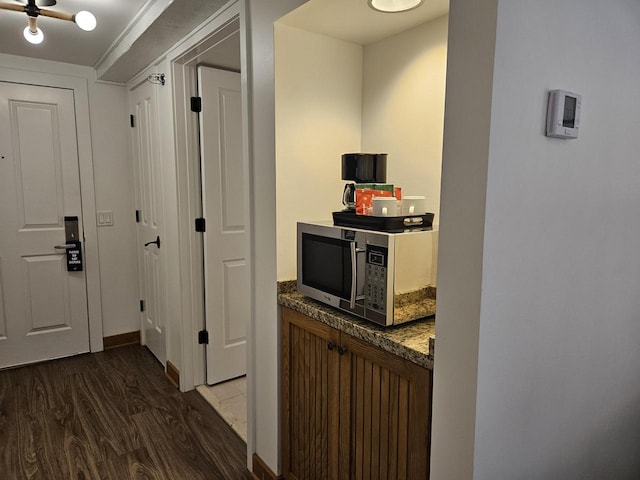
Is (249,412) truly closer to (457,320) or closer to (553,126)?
(457,320)

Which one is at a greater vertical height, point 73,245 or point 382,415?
point 73,245

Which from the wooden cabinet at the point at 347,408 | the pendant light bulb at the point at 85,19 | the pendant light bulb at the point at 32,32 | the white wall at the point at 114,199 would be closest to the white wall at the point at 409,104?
the wooden cabinet at the point at 347,408

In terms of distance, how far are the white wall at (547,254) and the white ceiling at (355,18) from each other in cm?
56

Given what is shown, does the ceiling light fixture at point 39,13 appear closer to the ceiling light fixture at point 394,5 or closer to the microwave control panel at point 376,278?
the ceiling light fixture at point 394,5

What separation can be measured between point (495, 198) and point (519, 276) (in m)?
0.23

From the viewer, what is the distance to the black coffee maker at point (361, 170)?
1581 mm

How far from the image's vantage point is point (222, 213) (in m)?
2.69

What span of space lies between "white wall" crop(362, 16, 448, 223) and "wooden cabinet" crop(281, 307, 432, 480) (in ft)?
2.17

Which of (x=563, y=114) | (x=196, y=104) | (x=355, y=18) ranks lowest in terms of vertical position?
(x=563, y=114)

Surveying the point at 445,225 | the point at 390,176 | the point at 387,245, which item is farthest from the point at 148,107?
the point at 445,225

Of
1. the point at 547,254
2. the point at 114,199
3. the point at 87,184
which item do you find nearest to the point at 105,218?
the point at 114,199

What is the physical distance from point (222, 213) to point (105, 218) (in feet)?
4.21

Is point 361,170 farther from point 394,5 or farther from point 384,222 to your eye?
point 394,5

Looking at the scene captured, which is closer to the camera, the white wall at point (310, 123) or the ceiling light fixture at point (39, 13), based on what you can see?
the white wall at point (310, 123)
